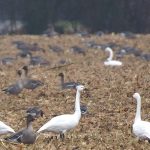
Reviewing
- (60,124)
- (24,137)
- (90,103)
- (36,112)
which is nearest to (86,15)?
(90,103)

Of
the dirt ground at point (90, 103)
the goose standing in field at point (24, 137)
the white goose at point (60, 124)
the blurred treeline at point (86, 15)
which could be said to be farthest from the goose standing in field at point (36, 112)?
the blurred treeline at point (86, 15)

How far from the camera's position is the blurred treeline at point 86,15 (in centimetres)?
6200

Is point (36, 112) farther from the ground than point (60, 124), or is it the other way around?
point (60, 124)

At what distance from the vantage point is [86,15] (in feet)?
209

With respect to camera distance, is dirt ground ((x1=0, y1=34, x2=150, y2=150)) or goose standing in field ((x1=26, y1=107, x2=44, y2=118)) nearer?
dirt ground ((x1=0, y1=34, x2=150, y2=150))

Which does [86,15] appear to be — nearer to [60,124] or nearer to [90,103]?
[90,103]

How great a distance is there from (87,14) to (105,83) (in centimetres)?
4111

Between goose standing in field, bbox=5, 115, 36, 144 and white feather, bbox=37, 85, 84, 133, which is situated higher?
white feather, bbox=37, 85, 84, 133

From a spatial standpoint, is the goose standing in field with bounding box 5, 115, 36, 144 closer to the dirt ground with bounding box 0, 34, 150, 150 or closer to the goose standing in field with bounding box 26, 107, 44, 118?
the dirt ground with bounding box 0, 34, 150, 150

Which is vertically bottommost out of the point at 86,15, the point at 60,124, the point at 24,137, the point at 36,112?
the point at 86,15

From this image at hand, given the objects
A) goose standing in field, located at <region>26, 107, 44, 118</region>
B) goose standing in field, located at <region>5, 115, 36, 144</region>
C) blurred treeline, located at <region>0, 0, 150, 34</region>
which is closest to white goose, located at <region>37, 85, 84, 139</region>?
goose standing in field, located at <region>5, 115, 36, 144</region>

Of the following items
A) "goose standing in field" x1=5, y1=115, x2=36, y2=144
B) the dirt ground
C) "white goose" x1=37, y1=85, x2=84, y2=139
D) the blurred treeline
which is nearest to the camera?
"goose standing in field" x1=5, y1=115, x2=36, y2=144

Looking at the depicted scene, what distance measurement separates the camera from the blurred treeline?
203 ft

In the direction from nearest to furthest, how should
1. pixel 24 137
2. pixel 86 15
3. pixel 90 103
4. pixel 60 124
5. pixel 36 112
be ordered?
pixel 24 137 < pixel 60 124 < pixel 36 112 < pixel 90 103 < pixel 86 15
